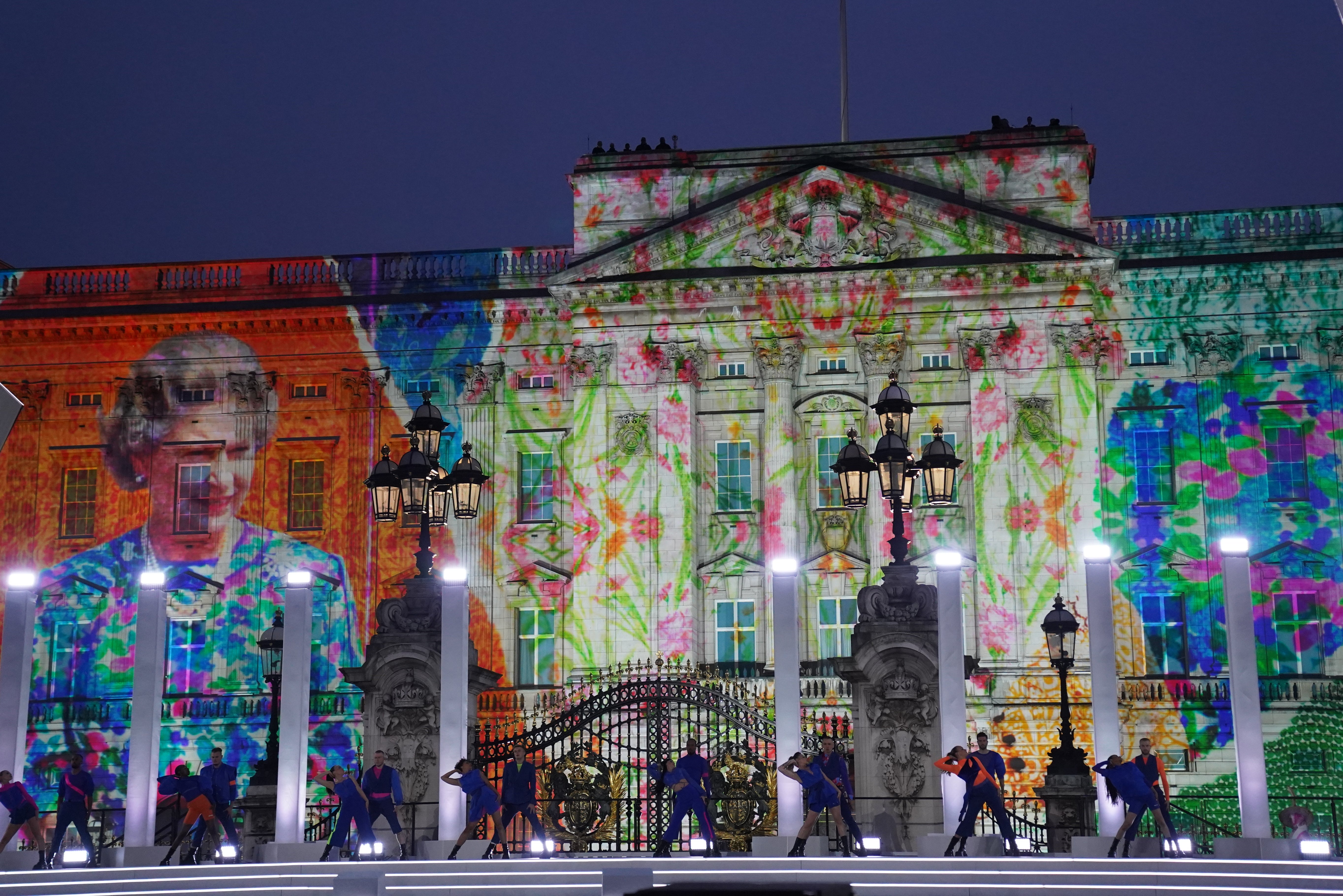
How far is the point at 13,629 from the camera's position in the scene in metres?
23.3

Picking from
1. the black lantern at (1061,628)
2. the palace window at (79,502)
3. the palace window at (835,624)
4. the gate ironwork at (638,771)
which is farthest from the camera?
the palace window at (79,502)

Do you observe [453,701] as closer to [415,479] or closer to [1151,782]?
[415,479]

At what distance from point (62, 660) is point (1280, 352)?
94.9 ft

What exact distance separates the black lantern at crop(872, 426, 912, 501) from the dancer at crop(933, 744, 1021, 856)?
365 centimetres

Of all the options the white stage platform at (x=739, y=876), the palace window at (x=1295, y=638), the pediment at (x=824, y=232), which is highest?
the pediment at (x=824, y=232)

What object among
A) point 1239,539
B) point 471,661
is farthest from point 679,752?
point 1239,539

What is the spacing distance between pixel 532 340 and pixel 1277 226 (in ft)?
56.5

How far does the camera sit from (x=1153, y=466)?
40562 millimetres

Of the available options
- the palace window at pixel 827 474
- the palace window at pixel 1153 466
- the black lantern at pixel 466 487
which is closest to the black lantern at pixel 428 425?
the black lantern at pixel 466 487

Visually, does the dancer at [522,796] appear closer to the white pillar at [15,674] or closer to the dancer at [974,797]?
the dancer at [974,797]

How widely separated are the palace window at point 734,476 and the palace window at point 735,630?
7.25 feet

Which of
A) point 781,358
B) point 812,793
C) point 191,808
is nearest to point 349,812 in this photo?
point 191,808

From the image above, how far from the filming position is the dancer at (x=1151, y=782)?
19.7 metres

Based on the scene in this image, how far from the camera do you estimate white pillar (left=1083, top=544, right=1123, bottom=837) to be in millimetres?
20891
